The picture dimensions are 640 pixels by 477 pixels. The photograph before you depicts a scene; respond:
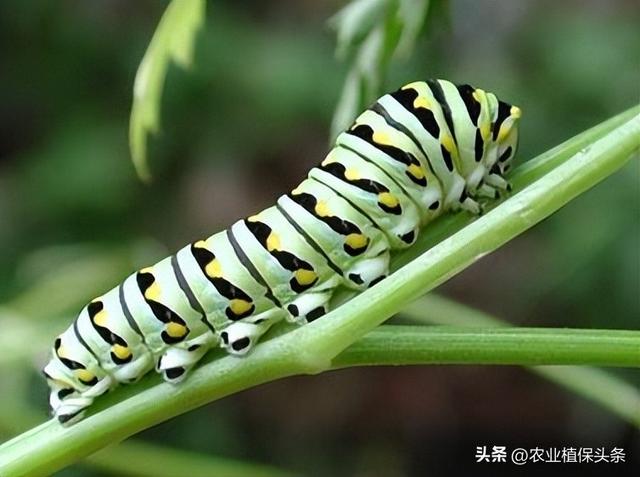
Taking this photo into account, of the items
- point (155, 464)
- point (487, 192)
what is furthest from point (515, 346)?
point (155, 464)

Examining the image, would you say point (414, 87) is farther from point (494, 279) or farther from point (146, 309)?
point (494, 279)

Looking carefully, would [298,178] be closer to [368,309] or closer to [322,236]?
[322,236]

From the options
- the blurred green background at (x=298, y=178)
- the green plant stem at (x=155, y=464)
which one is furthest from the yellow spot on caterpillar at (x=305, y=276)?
the blurred green background at (x=298, y=178)

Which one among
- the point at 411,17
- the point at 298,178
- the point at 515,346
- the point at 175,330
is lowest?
the point at 515,346

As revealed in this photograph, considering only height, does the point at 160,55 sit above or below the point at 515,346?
above

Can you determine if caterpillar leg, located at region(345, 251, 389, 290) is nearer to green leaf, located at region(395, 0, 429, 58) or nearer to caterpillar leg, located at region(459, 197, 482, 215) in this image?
caterpillar leg, located at region(459, 197, 482, 215)

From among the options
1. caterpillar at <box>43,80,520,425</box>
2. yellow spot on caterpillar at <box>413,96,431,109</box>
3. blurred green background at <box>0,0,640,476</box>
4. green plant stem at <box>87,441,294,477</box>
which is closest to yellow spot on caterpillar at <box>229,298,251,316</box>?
caterpillar at <box>43,80,520,425</box>
